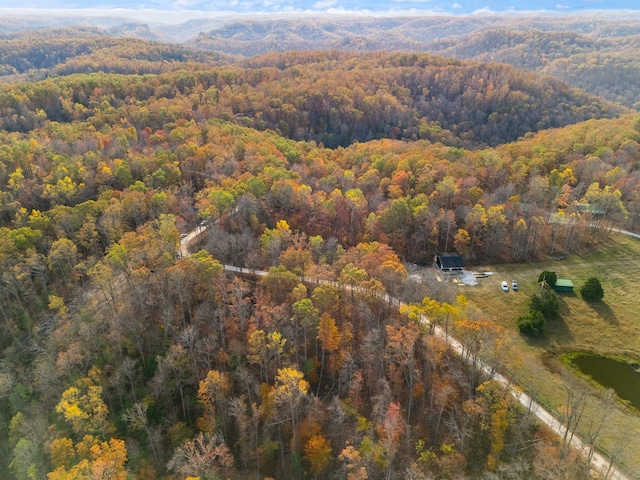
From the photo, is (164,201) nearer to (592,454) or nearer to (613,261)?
(592,454)

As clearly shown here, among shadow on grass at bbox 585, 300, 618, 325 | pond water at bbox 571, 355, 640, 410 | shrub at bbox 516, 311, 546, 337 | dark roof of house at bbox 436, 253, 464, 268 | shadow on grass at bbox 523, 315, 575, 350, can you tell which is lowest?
pond water at bbox 571, 355, 640, 410

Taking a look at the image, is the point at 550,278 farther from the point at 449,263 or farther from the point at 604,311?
the point at 449,263

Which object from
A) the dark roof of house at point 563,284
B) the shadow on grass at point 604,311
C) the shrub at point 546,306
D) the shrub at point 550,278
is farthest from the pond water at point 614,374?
the shrub at point 550,278

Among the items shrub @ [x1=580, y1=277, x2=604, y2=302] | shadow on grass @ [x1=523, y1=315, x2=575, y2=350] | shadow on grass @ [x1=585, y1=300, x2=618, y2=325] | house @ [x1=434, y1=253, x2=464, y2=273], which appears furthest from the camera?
house @ [x1=434, y1=253, x2=464, y2=273]

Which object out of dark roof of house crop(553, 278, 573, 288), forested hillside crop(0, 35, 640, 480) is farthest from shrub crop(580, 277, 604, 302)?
forested hillside crop(0, 35, 640, 480)

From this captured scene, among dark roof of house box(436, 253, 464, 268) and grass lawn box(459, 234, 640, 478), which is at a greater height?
dark roof of house box(436, 253, 464, 268)

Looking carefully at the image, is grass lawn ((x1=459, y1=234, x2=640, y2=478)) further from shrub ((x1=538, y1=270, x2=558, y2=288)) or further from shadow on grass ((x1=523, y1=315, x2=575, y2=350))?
shrub ((x1=538, y1=270, x2=558, y2=288))

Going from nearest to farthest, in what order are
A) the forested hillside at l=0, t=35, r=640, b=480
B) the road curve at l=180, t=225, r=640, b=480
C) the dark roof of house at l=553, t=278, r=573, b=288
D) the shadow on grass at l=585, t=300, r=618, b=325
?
1. the road curve at l=180, t=225, r=640, b=480
2. the forested hillside at l=0, t=35, r=640, b=480
3. the shadow on grass at l=585, t=300, r=618, b=325
4. the dark roof of house at l=553, t=278, r=573, b=288

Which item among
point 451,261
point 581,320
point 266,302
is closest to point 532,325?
point 581,320
